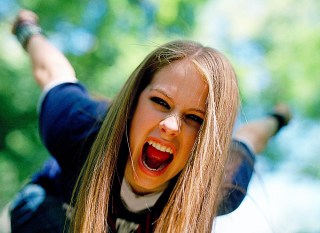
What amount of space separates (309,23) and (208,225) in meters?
1.42

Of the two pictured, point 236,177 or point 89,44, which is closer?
point 236,177

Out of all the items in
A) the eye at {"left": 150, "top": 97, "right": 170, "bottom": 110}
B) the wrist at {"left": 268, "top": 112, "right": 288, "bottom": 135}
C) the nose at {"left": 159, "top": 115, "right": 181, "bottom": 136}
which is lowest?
the nose at {"left": 159, "top": 115, "right": 181, "bottom": 136}

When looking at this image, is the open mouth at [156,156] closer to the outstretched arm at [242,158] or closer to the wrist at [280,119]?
the outstretched arm at [242,158]

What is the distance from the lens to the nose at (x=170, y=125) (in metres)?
0.81

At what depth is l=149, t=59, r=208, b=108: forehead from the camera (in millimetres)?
835

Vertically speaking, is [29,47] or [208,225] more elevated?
[29,47]

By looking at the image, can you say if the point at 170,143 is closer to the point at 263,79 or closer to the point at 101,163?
the point at 101,163

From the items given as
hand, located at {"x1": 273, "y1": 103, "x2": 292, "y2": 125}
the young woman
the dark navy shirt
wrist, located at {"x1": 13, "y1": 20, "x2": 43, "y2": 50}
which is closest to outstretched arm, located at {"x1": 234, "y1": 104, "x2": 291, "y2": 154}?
hand, located at {"x1": 273, "y1": 103, "x2": 292, "y2": 125}

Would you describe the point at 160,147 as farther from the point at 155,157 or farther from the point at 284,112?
the point at 284,112

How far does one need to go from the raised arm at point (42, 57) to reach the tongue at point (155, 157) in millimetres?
294

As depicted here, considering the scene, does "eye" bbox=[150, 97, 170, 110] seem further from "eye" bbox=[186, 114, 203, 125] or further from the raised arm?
the raised arm

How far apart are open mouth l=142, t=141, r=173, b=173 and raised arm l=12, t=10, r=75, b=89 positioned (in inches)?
11.4

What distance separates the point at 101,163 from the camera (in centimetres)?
87

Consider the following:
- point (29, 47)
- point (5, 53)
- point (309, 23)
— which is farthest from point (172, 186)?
point (309, 23)
